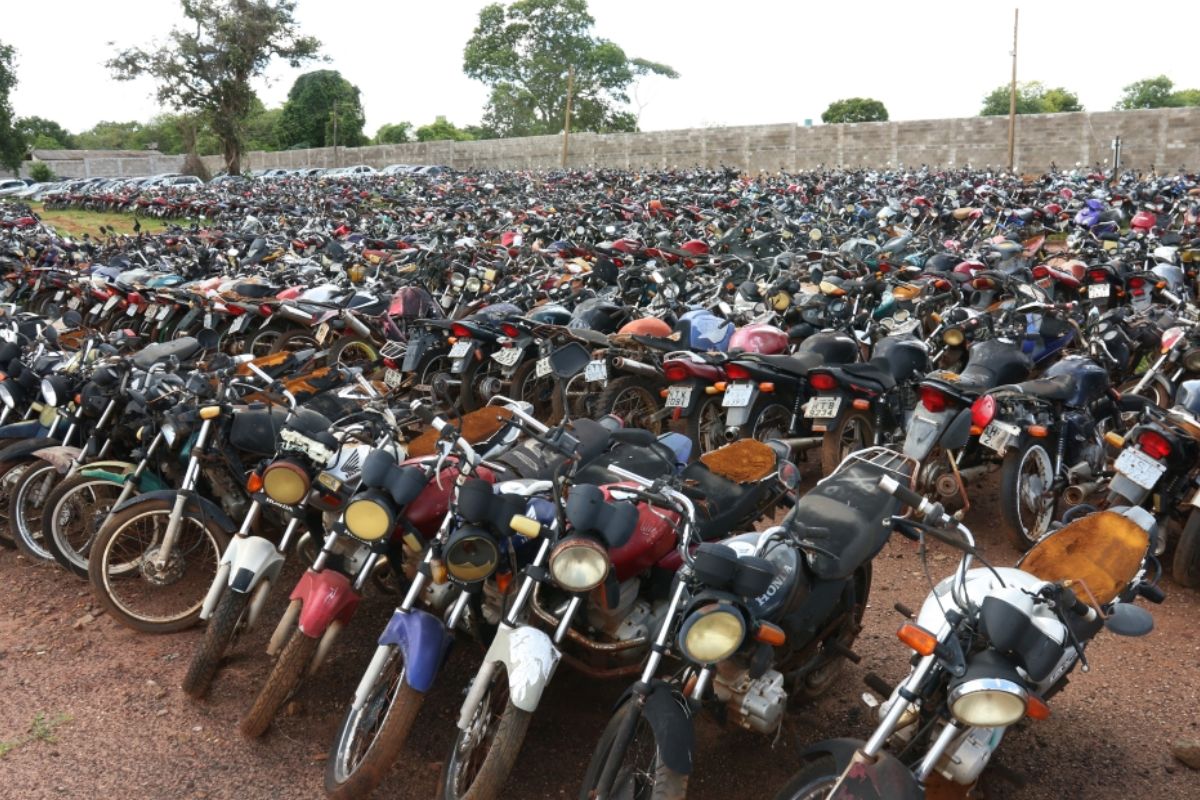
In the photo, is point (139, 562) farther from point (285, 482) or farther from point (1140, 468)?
point (1140, 468)

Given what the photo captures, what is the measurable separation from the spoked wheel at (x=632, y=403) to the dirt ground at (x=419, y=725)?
199 centimetres

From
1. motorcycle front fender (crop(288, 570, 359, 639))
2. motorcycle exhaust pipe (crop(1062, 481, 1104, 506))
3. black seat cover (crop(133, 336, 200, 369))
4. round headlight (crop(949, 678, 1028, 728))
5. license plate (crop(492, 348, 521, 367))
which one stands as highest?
black seat cover (crop(133, 336, 200, 369))

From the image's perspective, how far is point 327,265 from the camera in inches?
Answer: 380

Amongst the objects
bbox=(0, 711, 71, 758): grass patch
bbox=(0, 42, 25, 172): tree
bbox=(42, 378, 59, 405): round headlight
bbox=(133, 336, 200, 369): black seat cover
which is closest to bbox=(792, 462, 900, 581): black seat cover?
bbox=(0, 711, 71, 758): grass patch

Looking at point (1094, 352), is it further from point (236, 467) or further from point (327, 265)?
point (327, 265)

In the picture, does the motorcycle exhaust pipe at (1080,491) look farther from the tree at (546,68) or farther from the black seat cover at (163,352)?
the tree at (546,68)

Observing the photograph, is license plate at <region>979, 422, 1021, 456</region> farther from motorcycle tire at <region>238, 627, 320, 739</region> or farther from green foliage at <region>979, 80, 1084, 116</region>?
green foliage at <region>979, 80, 1084, 116</region>

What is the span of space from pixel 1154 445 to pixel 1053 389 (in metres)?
0.57

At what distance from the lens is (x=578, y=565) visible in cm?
234

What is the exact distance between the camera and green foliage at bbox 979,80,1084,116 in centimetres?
6366

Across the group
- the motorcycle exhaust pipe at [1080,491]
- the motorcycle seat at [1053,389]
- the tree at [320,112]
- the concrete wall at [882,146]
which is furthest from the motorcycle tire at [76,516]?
the tree at [320,112]

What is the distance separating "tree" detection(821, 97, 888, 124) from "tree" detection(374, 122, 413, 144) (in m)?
29.4

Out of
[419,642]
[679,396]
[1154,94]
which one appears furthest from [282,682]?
[1154,94]

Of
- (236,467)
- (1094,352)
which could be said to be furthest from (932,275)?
(236,467)
